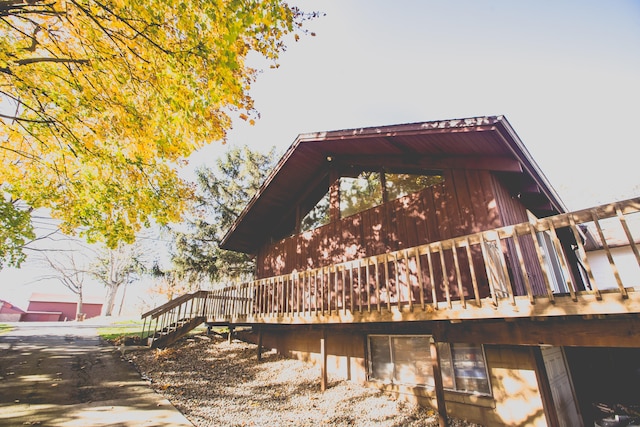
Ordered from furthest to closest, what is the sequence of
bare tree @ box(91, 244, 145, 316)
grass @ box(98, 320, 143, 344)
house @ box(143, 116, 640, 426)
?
bare tree @ box(91, 244, 145, 316) < grass @ box(98, 320, 143, 344) < house @ box(143, 116, 640, 426)

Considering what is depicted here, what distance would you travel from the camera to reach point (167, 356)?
10352 millimetres

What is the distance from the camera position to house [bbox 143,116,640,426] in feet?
15.0

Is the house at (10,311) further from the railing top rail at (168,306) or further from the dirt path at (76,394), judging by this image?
the railing top rail at (168,306)

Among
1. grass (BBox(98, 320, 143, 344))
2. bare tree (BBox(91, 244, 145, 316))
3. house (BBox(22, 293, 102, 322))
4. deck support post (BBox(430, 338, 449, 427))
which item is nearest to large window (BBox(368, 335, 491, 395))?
deck support post (BBox(430, 338, 449, 427))

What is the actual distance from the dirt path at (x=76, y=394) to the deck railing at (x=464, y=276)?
3701mm

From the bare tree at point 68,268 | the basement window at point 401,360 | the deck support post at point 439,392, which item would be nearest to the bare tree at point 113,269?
the bare tree at point 68,268

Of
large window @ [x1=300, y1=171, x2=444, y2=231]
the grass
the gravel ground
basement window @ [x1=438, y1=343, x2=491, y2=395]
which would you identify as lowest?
the gravel ground

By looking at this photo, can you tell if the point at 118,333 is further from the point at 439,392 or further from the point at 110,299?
the point at 110,299

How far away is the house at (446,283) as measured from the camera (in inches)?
180

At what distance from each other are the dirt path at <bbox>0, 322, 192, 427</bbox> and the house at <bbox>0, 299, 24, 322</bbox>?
52801 mm

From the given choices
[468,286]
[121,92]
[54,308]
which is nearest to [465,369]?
[468,286]

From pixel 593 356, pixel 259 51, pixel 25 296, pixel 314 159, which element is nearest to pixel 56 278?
pixel 25 296

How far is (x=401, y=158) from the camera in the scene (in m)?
8.66

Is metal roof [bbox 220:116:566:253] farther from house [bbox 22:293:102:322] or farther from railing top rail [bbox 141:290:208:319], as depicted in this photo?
house [bbox 22:293:102:322]
